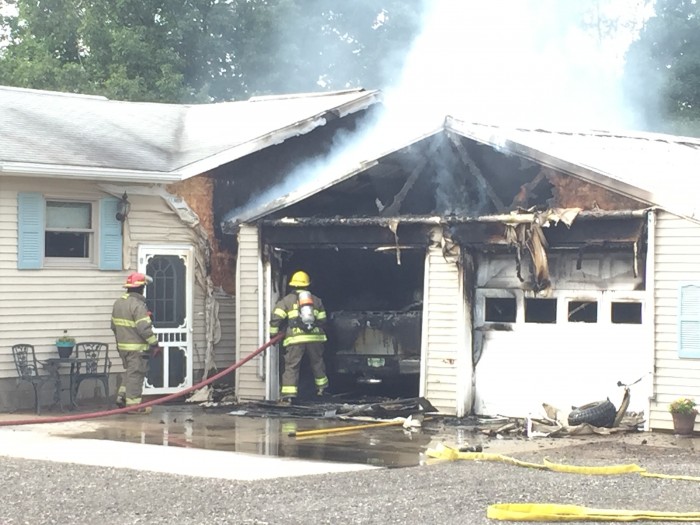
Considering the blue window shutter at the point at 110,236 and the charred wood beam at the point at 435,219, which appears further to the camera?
the blue window shutter at the point at 110,236

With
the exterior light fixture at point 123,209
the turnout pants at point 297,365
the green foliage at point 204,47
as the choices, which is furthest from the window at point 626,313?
the green foliage at point 204,47

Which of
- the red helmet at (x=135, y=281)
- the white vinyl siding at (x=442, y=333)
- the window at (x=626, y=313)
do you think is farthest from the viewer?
the red helmet at (x=135, y=281)

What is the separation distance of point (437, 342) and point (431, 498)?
674 cm

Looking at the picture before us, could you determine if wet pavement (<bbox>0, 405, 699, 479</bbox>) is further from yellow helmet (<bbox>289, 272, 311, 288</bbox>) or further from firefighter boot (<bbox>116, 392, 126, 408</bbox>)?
yellow helmet (<bbox>289, 272, 311, 288</bbox>)

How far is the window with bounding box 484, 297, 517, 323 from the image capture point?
16.0m

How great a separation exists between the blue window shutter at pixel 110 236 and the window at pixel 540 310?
5.61m

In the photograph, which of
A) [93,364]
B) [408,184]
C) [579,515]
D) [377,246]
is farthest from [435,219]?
[579,515]

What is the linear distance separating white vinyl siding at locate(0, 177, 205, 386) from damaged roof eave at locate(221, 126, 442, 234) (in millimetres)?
942

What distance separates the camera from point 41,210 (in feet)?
54.7

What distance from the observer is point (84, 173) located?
54.4 ft

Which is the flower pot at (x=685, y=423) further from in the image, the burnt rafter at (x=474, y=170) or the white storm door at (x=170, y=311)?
the white storm door at (x=170, y=311)

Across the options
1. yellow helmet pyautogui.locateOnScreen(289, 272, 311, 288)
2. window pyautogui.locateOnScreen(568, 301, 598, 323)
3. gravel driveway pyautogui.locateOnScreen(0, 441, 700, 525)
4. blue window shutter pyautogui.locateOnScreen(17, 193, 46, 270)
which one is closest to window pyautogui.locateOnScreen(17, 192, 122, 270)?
blue window shutter pyautogui.locateOnScreen(17, 193, 46, 270)

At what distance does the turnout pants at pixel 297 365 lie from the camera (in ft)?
55.9

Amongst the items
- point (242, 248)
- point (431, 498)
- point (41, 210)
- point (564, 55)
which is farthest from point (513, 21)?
point (431, 498)
